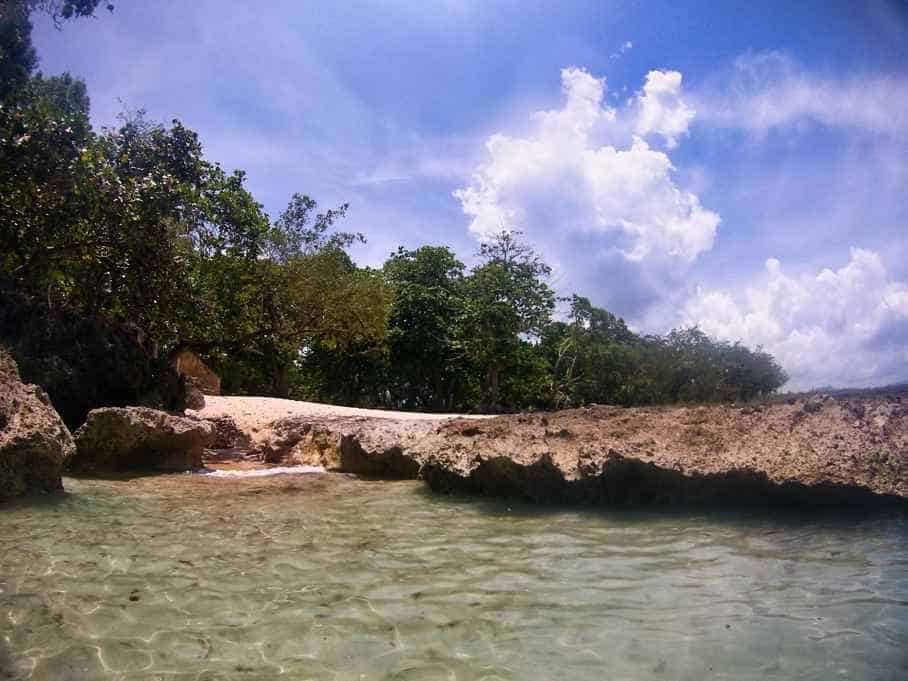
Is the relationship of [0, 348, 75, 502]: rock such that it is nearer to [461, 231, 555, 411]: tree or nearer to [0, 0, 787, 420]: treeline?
[0, 0, 787, 420]: treeline

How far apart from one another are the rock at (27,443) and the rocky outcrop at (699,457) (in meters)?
4.72

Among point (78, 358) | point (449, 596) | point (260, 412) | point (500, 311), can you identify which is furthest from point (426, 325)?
point (449, 596)

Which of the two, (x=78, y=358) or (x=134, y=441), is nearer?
(x=134, y=441)

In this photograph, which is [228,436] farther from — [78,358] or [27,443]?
[27,443]

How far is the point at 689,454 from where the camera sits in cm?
686

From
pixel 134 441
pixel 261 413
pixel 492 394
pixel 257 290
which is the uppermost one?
pixel 257 290

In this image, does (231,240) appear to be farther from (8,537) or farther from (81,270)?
(8,537)

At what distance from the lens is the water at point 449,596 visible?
9.70 ft

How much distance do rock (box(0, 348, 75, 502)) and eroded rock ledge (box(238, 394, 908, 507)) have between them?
15.5 ft

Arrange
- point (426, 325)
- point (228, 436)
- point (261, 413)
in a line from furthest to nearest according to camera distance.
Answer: point (426, 325) → point (261, 413) → point (228, 436)

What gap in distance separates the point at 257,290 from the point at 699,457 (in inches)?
605

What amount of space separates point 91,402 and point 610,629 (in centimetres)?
1250

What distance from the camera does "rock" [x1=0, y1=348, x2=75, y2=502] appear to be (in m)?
6.72

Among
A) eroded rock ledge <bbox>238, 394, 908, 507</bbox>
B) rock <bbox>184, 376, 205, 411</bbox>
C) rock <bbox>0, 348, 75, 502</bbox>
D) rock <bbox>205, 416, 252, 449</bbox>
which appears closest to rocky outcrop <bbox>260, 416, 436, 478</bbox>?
eroded rock ledge <bbox>238, 394, 908, 507</bbox>
